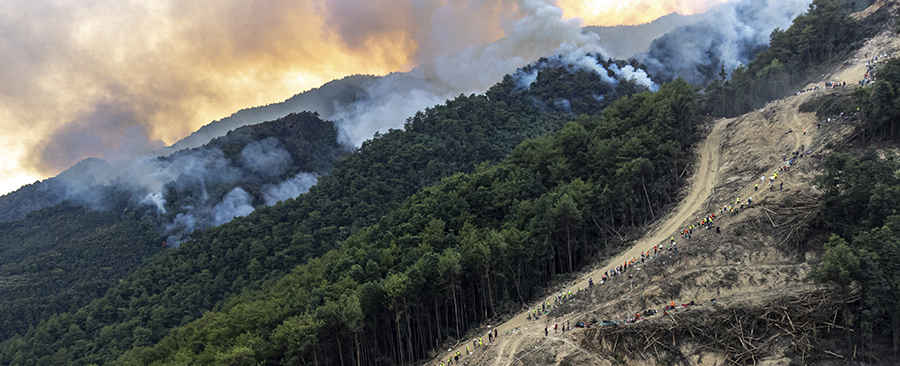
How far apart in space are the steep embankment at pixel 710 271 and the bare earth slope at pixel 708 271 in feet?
0.30

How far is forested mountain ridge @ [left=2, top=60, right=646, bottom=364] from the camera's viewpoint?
100625 mm

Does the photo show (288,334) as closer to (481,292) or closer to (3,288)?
(481,292)

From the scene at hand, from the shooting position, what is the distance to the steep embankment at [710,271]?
45.1 metres

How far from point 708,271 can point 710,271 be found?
0.18 metres

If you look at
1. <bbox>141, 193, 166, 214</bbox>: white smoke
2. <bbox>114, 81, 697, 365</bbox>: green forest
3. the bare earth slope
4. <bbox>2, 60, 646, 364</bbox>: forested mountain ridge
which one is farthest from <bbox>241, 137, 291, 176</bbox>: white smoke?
the bare earth slope

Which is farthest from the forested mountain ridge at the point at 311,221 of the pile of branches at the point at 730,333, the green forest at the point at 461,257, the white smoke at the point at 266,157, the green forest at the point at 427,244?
the pile of branches at the point at 730,333

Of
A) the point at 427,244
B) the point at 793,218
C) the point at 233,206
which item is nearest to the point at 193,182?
the point at 233,206

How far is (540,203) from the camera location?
226 feet

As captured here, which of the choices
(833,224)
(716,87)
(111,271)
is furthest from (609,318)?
(111,271)

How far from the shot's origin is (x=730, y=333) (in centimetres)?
4353

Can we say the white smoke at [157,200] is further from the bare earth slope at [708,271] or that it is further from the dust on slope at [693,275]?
the dust on slope at [693,275]

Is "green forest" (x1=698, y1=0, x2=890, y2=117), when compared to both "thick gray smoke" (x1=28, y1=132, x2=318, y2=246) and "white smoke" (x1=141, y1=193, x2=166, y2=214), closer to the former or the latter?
"thick gray smoke" (x1=28, y1=132, x2=318, y2=246)

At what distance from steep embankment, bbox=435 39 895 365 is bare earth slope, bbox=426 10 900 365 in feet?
0.30

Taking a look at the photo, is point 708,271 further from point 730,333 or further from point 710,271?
point 730,333
